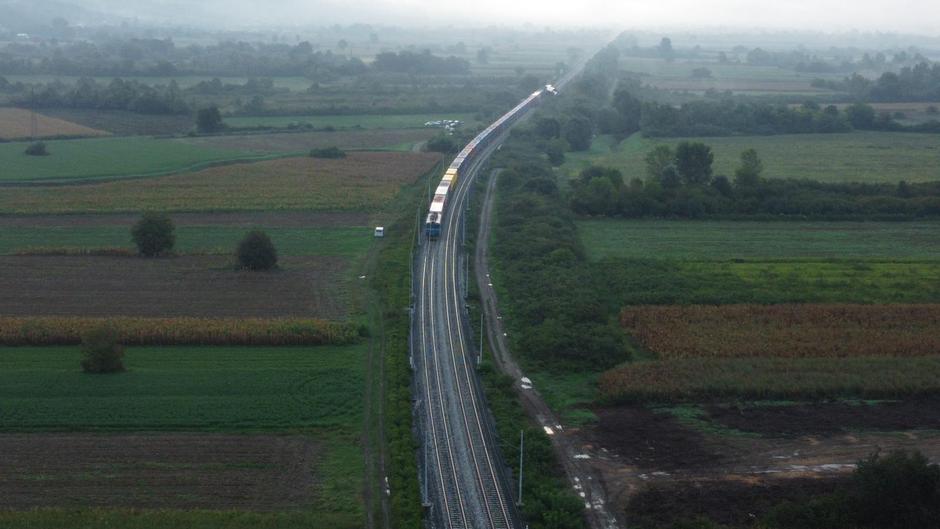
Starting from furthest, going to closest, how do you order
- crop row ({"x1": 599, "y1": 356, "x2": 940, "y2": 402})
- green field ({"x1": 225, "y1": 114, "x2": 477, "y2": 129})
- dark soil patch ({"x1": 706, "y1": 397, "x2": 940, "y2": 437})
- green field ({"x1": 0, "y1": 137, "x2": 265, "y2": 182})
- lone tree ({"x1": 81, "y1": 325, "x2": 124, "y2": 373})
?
1. green field ({"x1": 225, "y1": 114, "x2": 477, "y2": 129})
2. green field ({"x1": 0, "y1": 137, "x2": 265, "y2": 182})
3. crop row ({"x1": 599, "y1": 356, "x2": 940, "y2": 402})
4. lone tree ({"x1": 81, "y1": 325, "x2": 124, "y2": 373})
5. dark soil patch ({"x1": 706, "y1": 397, "x2": 940, "y2": 437})

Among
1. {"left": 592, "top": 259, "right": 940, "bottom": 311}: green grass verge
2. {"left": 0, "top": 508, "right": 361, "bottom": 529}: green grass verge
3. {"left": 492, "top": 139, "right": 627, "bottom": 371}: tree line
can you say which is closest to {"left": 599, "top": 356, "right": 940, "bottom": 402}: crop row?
{"left": 492, "top": 139, "right": 627, "bottom": 371}: tree line

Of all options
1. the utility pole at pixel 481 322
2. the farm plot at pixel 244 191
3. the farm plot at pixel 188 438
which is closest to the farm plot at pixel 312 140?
the farm plot at pixel 244 191

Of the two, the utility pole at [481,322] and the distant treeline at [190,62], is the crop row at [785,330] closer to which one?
the utility pole at [481,322]

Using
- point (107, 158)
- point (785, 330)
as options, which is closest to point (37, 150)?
point (107, 158)

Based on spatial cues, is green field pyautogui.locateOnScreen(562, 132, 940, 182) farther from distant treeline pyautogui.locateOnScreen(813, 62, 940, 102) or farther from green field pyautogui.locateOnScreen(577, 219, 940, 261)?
distant treeline pyautogui.locateOnScreen(813, 62, 940, 102)

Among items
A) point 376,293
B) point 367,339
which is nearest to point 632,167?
point 376,293

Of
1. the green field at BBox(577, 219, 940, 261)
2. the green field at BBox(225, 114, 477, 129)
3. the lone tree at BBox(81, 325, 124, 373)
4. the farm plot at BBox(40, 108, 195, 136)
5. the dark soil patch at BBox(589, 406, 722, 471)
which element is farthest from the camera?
the green field at BBox(225, 114, 477, 129)

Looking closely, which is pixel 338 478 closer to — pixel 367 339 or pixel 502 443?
pixel 502 443
